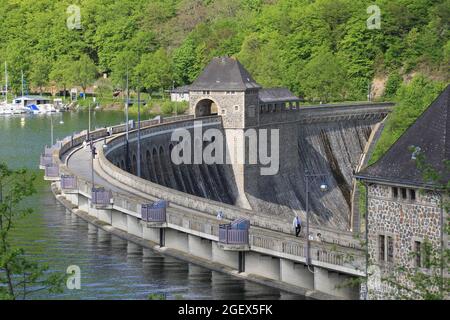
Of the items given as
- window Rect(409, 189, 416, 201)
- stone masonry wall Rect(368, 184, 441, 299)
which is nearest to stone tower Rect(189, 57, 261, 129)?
stone masonry wall Rect(368, 184, 441, 299)

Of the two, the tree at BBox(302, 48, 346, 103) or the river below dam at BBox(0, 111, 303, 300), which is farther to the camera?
the tree at BBox(302, 48, 346, 103)

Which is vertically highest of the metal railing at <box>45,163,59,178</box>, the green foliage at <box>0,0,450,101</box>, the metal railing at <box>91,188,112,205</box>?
the green foliage at <box>0,0,450,101</box>

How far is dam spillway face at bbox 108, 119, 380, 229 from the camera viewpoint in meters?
81.6

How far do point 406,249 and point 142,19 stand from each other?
14760cm

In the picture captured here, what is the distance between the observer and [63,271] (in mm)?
52969

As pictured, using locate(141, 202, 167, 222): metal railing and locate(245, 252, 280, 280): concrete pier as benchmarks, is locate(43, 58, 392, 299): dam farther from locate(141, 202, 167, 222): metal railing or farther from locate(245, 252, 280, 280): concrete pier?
locate(141, 202, 167, 222): metal railing

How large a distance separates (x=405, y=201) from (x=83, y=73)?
135828 mm

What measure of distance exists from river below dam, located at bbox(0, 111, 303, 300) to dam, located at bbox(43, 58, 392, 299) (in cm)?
84

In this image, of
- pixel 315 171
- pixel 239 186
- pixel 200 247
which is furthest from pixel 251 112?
pixel 200 247

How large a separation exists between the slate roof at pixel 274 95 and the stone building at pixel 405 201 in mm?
50214

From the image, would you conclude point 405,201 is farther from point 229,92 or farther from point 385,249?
point 229,92

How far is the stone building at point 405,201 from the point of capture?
4091cm

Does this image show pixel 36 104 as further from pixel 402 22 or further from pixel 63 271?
pixel 63 271
